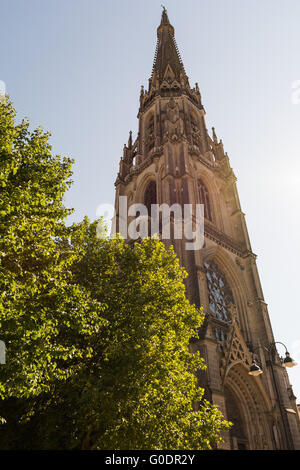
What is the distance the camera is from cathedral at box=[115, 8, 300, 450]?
57.9 ft

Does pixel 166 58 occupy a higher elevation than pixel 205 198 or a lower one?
higher

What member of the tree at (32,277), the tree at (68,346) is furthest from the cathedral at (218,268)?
the tree at (32,277)

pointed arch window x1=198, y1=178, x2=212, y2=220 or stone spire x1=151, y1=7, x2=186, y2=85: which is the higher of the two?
stone spire x1=151, y1=7, x2=186, y2=85

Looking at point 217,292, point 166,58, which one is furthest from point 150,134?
point 217,292

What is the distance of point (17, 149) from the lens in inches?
342

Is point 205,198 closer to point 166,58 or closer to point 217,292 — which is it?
point 217,292

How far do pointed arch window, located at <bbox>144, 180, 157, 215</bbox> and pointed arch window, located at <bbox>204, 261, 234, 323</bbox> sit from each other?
8.33 metres

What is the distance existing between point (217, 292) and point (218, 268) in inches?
90.7

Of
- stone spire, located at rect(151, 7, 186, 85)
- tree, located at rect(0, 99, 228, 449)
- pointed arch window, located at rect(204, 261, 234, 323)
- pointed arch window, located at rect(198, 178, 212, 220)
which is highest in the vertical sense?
stone spire, located at rect(151, 7, 186, 85)

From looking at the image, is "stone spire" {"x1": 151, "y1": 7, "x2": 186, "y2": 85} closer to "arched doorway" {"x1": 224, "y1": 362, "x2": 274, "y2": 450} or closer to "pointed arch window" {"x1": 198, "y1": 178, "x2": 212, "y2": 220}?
"pointed arch window" {"x1": 198, "y1": 178, "x2": 212, "y2": 220}

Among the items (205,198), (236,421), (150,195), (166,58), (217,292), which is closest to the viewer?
(236,421)

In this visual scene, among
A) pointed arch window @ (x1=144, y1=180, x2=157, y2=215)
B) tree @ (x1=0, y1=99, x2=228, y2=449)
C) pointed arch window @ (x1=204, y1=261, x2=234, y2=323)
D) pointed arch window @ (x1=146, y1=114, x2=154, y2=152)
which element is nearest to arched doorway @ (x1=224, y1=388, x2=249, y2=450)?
pointed arch window @ (x1=204, y1=261, x2=234, y2=323)

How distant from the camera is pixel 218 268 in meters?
25.0
